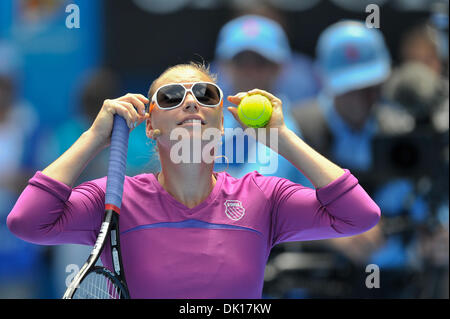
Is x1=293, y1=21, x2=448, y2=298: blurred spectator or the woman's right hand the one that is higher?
x1=293, y1=21, x2=448, y2=298: blurred spectator

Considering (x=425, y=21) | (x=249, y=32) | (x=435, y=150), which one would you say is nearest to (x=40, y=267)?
(x=249, y=32)

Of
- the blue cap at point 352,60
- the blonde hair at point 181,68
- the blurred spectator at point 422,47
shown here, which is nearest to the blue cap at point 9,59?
the blue cap at point 352,60

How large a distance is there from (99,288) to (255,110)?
83 cm

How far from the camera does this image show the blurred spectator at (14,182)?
5461 mm

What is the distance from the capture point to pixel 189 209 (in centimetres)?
265

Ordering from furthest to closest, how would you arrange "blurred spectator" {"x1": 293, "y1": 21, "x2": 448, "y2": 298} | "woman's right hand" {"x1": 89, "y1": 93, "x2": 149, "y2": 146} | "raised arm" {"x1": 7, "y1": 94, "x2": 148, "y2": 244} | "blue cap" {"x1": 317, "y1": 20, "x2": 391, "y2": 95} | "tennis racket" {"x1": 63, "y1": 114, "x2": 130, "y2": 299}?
"blue cap" {"x1": 317, "y1": 20, "x2": 391, "y2": 95}
"blurred spectator" {"x1": 293, "y1": 21, "x2": 448, "y2": 298}
"woman's right hand" {"x1": 89, "y1": 93, "x2": 149, "y2": 146}
"raised arm" {"x1": 7, "y1": 94, "x2": 148, "y2": 244}
"tennis racket" {"x1": 63, "y1": 114, "x2": 130, "y2": 299}

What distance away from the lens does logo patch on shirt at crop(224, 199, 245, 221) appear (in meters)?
2.64

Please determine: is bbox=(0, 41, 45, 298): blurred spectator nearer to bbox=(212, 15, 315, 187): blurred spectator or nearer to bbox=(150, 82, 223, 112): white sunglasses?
bbox=(212, 15, 315, 187): blurred spectator

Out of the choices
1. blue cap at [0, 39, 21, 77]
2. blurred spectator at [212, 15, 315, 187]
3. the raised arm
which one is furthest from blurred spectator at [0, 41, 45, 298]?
the raised arm

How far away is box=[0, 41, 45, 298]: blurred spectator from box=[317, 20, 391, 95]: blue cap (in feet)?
7.79


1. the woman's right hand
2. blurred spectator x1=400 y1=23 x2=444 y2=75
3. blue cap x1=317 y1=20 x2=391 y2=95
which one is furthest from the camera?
blurred spectator x1=400 y1=23 x2=444 y2=75

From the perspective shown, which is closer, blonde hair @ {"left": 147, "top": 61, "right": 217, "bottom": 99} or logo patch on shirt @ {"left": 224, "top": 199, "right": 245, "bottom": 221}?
logo patch on shirt @ {"left": 224, "top": 199, "right": 245, "bottom": 221}

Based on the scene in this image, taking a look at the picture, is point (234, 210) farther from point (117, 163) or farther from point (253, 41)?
point (253, 41)
